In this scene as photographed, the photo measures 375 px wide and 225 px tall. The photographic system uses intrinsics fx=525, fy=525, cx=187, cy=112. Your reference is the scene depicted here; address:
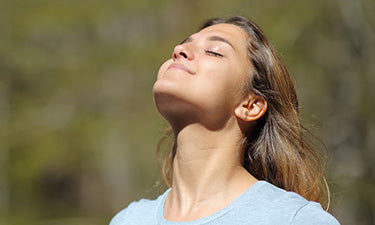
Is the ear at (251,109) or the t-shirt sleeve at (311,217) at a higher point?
the ear at (251,109)

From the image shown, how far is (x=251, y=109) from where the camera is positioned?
2.14 m

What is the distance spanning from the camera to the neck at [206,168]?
199cm

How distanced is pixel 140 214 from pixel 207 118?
1.64 ft

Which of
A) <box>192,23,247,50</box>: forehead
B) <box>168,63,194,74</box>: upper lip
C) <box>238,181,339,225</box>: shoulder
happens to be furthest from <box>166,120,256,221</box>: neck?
<box>192,23,247,50</box>: forehead

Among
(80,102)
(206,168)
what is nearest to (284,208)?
(206,168)

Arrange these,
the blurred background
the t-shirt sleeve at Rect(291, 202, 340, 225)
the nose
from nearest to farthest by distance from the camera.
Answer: the t-shirt sleeve at Rect(291, 202, 340, 225) < the nose < the blurred background

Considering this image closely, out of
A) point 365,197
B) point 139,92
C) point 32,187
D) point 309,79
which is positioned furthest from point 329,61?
point 32,187

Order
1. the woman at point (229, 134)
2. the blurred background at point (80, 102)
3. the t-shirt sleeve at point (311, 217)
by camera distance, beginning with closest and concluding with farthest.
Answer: the t-shirt sleeve at point (311, 217), the woman at point (229, 134), the blurred background at point (80, 102)

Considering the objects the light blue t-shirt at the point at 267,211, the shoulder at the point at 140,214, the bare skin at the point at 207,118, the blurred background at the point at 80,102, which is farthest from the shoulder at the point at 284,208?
the blurred background at the point at 80,102

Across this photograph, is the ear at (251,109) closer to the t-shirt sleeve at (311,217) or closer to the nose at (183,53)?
the nose at (183,53)

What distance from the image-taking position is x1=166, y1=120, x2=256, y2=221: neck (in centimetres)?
199

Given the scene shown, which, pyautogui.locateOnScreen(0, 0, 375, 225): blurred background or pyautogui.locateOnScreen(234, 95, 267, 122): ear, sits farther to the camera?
pyautogui.locateOnScreen(0, 0, 375, 225): blurred background

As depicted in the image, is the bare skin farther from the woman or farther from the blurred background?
the blurred background

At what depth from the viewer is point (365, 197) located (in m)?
5.70
